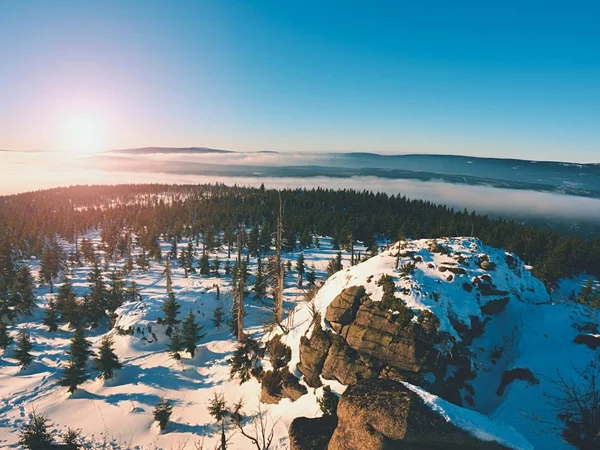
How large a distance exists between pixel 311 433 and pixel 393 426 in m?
6.06

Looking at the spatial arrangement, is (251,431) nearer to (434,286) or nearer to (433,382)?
(433,382)

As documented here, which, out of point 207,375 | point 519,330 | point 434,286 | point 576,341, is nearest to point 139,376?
point 207,375

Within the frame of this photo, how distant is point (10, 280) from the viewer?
68.6 metres

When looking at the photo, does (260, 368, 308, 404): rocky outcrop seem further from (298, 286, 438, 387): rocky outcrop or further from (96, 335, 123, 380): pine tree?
(96, 335, 123, 380): pine tree

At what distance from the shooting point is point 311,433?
52.7 feet

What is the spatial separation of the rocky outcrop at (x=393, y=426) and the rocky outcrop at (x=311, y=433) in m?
2.48

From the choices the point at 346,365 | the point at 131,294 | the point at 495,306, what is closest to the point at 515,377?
the point at 495,306

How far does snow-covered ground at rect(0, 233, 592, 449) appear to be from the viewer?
22312 mm

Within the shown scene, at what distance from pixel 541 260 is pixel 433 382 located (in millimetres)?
74766

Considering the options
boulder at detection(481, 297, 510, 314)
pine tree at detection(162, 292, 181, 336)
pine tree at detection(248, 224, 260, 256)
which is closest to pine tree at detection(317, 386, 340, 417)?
boulder at detection(481, 297, 510, 314)

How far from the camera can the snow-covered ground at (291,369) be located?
22312mm

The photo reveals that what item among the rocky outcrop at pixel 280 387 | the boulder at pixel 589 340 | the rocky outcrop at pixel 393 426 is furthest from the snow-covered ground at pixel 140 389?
the boulder at pixel 589 340

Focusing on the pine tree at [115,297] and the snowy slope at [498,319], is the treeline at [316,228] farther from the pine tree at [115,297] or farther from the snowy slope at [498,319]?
the snowy slope at [498,319]

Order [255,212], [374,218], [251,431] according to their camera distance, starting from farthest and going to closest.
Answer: [255,212]
[374,218]
[251,431]
